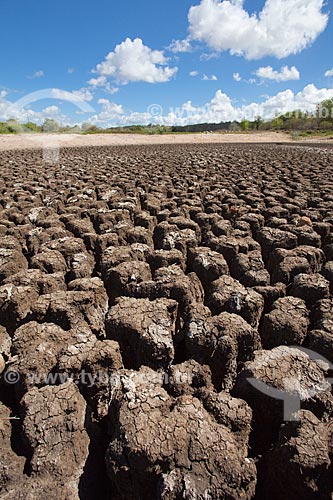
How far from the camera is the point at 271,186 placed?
6.20 m

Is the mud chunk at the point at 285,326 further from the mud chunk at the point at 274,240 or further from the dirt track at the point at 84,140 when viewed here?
the dirt track at the point at 84,140

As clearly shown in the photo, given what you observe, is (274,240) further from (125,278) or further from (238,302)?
(125,278)

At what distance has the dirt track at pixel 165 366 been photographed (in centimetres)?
120

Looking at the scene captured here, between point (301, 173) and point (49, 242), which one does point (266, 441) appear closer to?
point (49, 242)

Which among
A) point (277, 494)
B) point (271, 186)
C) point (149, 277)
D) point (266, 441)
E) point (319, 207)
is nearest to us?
point (277, 494)

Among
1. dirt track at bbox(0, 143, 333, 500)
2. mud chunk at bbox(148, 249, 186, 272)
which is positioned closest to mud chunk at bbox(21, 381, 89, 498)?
dirt track at bbox(0, 143, 333, 500)

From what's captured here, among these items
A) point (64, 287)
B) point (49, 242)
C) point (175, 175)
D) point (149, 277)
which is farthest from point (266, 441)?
point (175, 175)

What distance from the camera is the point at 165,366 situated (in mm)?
1743

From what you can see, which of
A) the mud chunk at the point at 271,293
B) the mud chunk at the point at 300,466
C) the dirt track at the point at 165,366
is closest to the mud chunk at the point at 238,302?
the dirt track at the point at 165,366

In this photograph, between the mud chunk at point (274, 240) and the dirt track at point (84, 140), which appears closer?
the mud chunk at point (274, 240)

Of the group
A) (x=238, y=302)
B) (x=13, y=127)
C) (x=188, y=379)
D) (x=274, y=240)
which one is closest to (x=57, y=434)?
(x=188, y=379)

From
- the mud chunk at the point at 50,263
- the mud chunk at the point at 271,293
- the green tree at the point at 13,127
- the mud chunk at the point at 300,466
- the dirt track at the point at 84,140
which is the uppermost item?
the green tree at the point at 13,127

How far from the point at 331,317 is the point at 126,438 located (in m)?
1.32

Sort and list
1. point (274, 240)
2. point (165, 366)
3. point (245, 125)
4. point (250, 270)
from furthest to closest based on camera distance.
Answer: point (245, 125)
point (274, 240)
point (250, 270)
point (165, 366)
